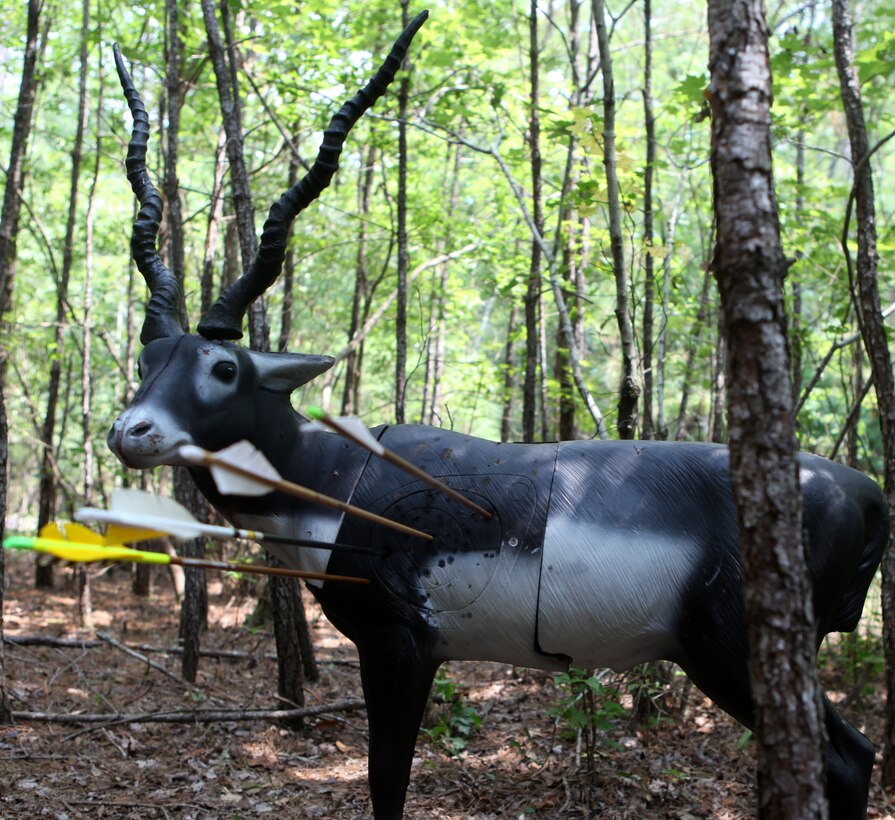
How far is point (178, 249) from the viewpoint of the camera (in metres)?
7.30

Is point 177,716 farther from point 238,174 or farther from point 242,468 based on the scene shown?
point 242,468

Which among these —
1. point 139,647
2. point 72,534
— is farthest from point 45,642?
point 72,534

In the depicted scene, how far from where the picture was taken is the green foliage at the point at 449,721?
5400mm

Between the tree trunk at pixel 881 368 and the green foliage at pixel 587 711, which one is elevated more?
the tree trunk at pixel 881 368

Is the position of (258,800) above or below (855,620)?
below

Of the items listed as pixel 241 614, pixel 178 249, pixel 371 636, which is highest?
pixel 178 249

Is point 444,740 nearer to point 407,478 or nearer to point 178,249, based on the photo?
point 407,478

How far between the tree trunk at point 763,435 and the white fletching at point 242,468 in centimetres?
124

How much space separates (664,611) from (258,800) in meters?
2.72

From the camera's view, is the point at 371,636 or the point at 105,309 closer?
the point at 371,636

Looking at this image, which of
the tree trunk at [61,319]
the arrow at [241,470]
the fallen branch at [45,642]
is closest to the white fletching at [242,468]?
the arrow at [241,470]

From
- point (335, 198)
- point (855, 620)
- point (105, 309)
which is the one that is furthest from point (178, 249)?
point (105, 309)

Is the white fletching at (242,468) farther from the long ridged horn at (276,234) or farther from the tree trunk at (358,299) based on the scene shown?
the tree trunk at (358,299)

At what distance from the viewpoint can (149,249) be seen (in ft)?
12.5
